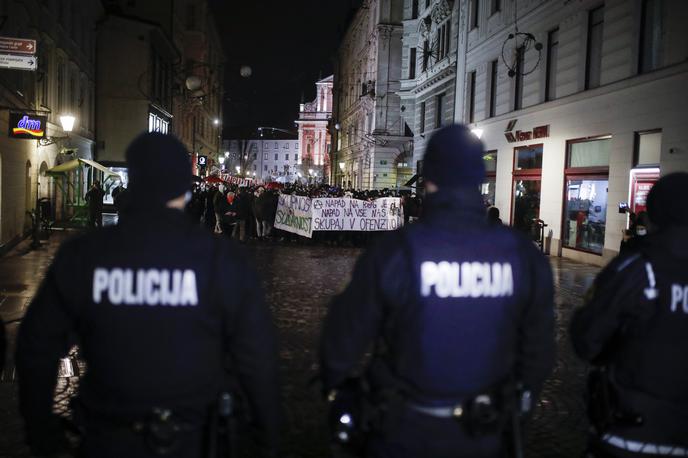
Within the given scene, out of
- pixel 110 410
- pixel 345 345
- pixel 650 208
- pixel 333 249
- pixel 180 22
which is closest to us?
pixel 110 410

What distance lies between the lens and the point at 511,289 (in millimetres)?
2654

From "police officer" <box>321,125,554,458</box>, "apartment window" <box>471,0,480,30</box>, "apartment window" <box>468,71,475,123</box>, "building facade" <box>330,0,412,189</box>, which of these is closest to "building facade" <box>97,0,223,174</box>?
"building facade" <box>330,0,412,189</box>

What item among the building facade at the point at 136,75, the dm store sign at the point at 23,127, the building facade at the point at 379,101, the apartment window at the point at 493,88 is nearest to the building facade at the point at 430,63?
the apartment window at the point at 493,88

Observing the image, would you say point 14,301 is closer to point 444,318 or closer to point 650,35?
point 444,318

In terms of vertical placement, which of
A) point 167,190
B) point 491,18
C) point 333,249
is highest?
point 491,18

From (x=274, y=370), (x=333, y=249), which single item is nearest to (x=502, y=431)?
(x=274, y=370)

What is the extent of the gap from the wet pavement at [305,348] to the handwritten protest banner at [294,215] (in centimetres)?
367

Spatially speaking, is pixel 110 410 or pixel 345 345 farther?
pixel 345 345

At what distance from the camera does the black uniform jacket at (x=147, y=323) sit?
95.9 inches

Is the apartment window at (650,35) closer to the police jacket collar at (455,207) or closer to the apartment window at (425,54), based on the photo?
the police jacket collar at (455,207)

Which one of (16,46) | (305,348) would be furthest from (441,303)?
(16,46)

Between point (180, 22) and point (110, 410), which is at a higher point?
point (180, 22)

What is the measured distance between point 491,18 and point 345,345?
2478 centimetres

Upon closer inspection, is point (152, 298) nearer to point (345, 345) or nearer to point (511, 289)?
point (345, 345)
